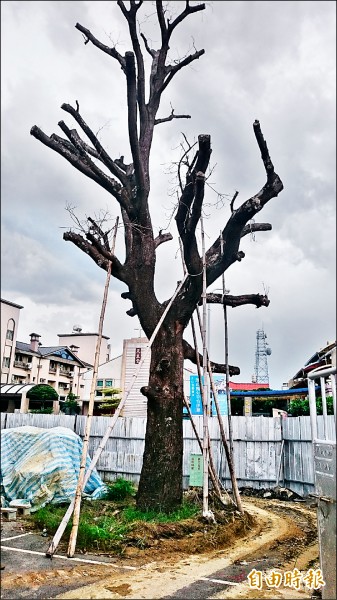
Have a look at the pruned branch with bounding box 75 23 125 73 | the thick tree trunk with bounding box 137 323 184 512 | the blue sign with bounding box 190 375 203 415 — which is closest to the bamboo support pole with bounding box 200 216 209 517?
the thick tree trunk with bounding box 137 323 184 512

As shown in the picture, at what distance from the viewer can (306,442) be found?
39.9 ft

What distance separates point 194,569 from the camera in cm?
545

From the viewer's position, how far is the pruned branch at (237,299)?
30.1ft

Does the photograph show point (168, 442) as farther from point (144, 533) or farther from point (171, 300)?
point (171, 300)

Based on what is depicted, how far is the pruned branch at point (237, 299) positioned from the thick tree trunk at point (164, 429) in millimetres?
1141

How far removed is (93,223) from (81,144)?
1.90 meters

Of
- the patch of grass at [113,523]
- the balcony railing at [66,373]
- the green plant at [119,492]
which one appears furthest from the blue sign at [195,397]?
the balcony railing at [66,373]

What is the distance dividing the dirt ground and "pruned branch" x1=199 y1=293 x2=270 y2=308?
12.5 feet

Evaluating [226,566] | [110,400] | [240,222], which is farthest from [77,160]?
[110,400]

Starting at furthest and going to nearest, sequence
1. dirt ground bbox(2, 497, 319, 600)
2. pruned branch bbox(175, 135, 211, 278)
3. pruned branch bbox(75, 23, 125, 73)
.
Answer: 1. pruned branch bbox(75, 23, 125, 73)
2. pruned branch bbox(175, 135, 211, 278)
3. dirt ground bbox(2, 497, 319, 600)

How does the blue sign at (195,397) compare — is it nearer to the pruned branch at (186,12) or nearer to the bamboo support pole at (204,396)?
the bamboo support pole at (204,396)

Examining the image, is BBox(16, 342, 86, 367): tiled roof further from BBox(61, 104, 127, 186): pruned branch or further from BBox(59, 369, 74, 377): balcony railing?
BBox(61, 104, 127, 186): pruned branch

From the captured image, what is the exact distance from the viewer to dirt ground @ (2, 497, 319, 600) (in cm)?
454

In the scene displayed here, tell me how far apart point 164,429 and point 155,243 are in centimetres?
375
